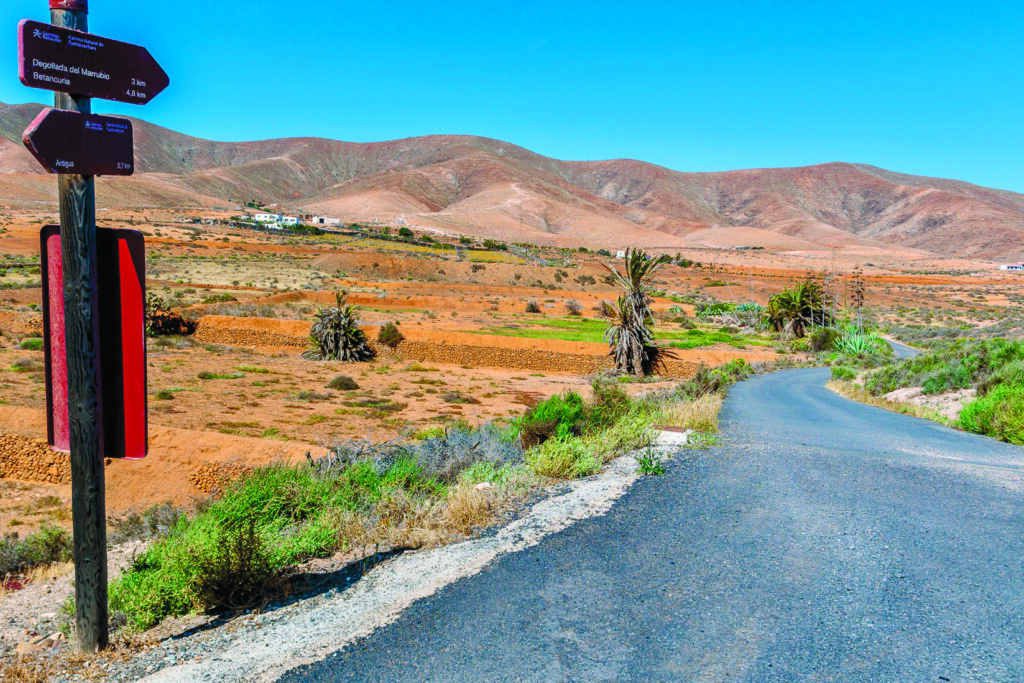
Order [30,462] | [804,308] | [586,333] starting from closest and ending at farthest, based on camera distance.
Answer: [30,462] → [586,333] → [804,308]

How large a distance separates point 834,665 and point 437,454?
556 centimetres

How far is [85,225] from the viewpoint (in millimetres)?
3828

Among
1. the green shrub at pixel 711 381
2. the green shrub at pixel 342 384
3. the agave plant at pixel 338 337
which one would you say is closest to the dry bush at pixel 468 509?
the green shrub at pixel 711 381

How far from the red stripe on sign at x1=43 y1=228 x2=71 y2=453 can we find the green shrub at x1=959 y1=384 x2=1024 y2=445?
12.1 m

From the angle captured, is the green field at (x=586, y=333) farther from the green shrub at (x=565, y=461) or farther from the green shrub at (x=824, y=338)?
the green shrub at (x=565, y=461)

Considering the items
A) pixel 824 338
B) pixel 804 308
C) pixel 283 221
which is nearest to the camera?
pixel 824 338

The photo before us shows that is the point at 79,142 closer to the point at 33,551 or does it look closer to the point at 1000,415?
the point at 33,551

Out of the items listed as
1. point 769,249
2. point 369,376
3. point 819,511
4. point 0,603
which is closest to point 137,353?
point 819,511

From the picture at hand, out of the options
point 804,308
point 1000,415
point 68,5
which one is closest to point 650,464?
point 68,5

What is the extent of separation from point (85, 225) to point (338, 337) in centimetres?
3072

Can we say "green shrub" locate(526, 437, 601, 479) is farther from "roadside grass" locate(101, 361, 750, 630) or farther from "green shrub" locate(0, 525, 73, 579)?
"green shrub" locate(0, 525, 73, 579)

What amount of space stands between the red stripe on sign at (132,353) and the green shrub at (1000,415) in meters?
11.7

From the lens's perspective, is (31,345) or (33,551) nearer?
(33,551)

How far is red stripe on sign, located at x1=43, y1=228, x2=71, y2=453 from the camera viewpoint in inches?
155
